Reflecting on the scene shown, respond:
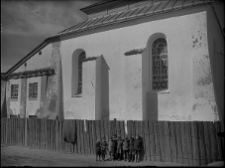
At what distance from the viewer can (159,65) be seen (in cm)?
1727

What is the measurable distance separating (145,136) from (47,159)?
5730mm

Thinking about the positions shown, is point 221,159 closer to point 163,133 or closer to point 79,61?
point 163,133

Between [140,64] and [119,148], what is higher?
[140,64]

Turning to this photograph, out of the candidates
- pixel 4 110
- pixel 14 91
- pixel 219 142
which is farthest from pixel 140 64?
pixel 4 110

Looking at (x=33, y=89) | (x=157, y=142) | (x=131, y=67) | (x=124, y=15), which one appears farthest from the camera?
(x=33, y=89)

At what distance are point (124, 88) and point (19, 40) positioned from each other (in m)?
7.71

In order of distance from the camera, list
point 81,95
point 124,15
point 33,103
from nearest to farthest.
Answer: point 124,15 < point 81,95 < point 33,103

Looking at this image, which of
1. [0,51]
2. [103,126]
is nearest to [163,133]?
[103,126]

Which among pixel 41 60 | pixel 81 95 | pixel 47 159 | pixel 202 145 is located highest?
pixel 41 60

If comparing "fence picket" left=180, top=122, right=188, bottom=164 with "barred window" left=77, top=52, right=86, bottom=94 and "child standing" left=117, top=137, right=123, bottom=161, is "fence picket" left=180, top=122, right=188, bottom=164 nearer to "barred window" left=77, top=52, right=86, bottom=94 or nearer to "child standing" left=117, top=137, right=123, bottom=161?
"child standing" left=117, top=137, right=123, bottom=161

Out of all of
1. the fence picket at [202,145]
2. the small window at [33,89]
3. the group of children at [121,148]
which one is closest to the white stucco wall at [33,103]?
the small window at [33,89]

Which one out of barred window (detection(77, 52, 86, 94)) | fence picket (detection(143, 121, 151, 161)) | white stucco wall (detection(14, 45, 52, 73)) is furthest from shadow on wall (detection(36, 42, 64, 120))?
fence picket (detection(143, 121, 151, 161))

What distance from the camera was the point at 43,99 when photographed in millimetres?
22234

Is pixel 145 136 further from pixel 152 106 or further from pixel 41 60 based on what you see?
pixel 41 60
